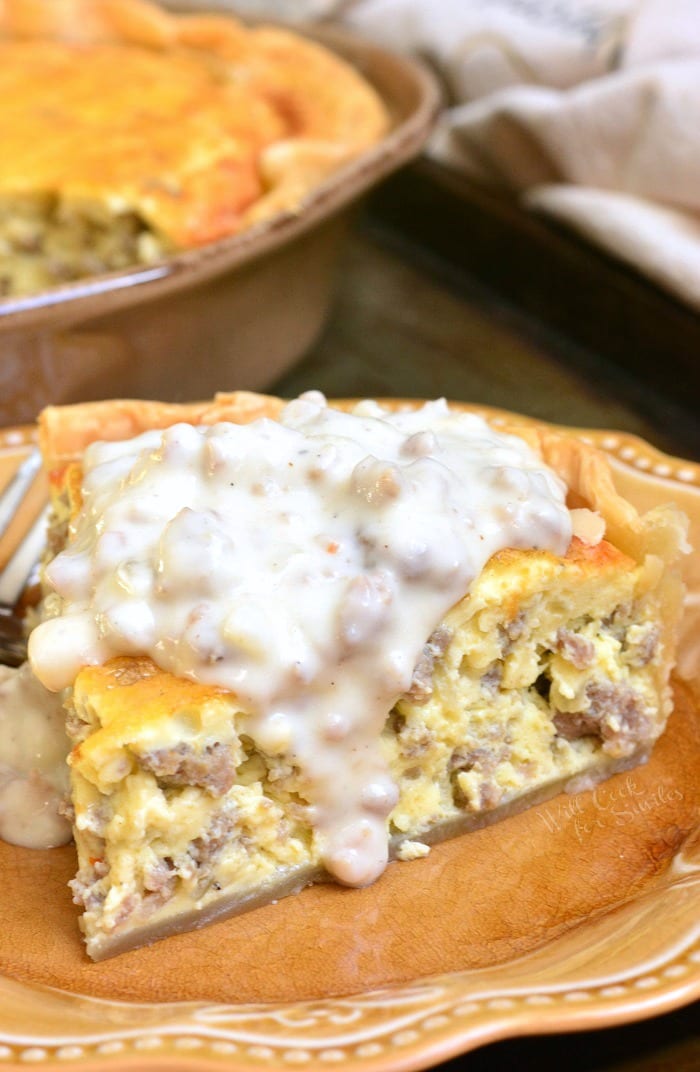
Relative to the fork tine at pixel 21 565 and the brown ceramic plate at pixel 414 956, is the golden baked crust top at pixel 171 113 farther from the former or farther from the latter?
the brown ceramic plate at pixel 414 956

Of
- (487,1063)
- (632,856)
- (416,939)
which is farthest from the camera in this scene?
(632,856)

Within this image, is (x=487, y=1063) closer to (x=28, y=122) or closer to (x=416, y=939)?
(x=416, y=939)

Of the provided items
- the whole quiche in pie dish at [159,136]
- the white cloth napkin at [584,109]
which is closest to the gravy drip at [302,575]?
the whole quiche in pie dish at [159,136]

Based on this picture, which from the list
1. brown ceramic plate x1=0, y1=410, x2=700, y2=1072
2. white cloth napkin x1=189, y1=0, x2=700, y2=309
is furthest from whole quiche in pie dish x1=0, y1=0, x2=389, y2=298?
brown ceramic plate x1=0, y1=410, x2=700, y2=1072

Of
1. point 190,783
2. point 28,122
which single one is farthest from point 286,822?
point 28,122

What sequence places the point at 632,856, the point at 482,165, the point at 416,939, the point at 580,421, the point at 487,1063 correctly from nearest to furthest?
the point at 487,1063
the point at 416,939
the point at 632,856
the point at 580,421
the point at 482,165

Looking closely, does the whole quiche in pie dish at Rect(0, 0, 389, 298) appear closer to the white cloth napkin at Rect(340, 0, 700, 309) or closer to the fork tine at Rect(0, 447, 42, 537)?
the white cloth napkin at Rect(340, 0, 700, 309)

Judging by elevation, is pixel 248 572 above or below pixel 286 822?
above
